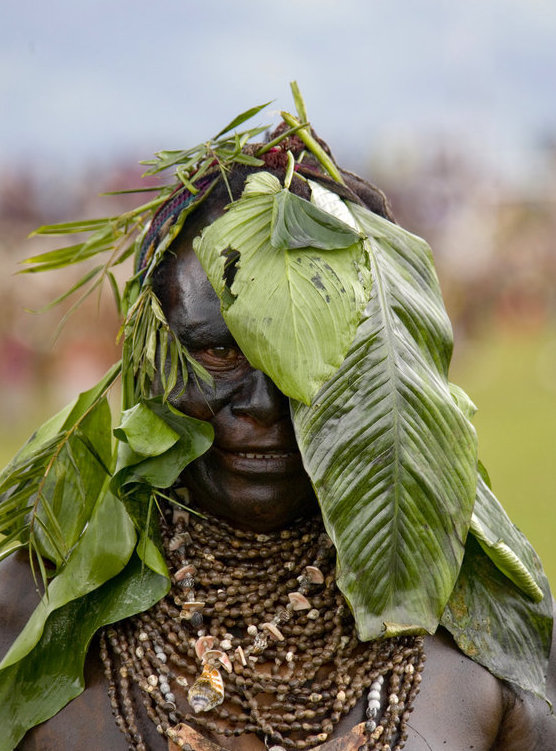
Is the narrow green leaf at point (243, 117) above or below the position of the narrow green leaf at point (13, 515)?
above

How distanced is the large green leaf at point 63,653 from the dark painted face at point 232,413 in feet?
0.57

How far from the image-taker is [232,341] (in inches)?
60.7

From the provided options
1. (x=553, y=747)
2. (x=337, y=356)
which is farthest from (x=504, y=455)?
(x=337, y=356)

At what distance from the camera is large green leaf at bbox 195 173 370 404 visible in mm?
1350

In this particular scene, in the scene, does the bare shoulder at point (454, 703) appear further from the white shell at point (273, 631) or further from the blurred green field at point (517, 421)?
the blurred green field at point (517, 421)

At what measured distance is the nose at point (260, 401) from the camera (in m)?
1.52

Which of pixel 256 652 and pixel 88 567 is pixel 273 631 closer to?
pixel 256 652

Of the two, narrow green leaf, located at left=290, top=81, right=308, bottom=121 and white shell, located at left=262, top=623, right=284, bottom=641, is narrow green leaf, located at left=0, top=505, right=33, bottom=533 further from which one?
narrow green leaf, located at left=290, top=81, right=308, bottom=121

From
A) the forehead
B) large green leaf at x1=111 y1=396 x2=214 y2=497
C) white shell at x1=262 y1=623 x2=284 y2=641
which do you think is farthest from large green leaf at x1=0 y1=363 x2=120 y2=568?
white shell at x1=262 y1=623 x2=284 y2=641

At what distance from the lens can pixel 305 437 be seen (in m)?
1.46

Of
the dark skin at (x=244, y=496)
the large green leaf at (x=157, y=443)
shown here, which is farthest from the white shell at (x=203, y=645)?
the large green leaf at (x=157, y=443)

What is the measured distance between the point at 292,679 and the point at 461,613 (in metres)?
0.28

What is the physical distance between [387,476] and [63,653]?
53cm

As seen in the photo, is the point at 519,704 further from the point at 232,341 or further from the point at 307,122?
the point at 307,122
